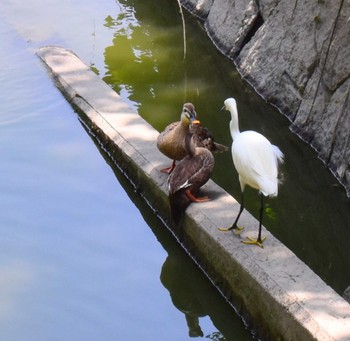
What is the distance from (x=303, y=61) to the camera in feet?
25.6

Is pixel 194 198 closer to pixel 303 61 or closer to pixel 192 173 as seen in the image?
pixel 192 173

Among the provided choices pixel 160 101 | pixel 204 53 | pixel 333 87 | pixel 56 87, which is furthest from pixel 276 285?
pixel 204 53

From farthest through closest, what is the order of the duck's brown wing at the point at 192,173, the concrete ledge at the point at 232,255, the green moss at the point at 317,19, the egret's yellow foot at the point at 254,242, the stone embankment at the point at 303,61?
1. the green moss at the point at 317,19
2. the stone embankment at the point at 303,61
3. the duck's brown wing at the point at 192,173
4. the egret's yellow foot at the point at 254,242
5. the concrete ledge at the point at 232,255

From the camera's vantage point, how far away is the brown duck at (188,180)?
5.97 meters

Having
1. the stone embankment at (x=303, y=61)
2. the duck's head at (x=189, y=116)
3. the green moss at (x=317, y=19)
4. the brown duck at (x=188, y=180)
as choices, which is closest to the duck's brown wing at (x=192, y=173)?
the brown duck at (x=188, y=180)

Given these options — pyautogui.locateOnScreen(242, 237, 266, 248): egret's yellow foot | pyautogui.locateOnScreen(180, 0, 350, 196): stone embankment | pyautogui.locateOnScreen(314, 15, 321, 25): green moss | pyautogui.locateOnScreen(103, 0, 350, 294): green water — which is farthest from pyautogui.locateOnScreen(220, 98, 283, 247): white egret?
pyautogui.locateOnScreen(314, 15, 321, 25): green moss

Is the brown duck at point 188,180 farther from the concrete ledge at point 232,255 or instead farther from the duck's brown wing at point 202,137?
the duck's brown wing at point 202,137

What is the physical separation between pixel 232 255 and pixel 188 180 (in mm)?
840

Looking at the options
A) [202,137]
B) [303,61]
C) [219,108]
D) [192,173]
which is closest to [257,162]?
[192,173]

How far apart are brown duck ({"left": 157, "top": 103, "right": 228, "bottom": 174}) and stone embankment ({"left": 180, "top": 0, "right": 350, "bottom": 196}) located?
1218mm

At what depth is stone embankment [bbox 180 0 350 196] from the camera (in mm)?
7070

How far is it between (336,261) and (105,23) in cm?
604

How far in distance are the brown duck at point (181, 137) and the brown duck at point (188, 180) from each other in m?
0.15

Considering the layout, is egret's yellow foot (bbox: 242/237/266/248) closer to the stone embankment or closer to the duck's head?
the duck's head
